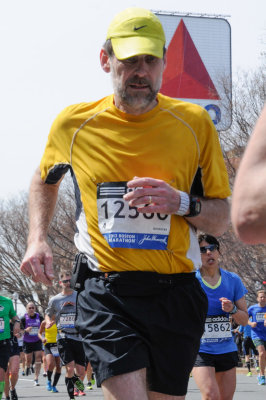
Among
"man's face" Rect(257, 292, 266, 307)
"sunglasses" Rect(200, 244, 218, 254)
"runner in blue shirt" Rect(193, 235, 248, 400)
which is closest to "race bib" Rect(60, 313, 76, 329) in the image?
"man's face" Rect(257, 292, 266, 307)

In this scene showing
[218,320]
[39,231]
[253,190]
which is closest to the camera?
[253,190]

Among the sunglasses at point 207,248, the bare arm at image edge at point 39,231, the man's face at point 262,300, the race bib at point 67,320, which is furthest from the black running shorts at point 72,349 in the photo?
the bare arm at image edge at point 39,231

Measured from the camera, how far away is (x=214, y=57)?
62.7ft

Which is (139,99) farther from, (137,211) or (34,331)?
(34,331)

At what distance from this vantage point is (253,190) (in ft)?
6.48

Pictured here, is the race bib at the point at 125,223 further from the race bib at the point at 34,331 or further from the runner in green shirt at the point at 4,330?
the race bib at the point at 34,331

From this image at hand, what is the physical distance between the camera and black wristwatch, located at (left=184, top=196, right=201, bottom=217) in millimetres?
4590

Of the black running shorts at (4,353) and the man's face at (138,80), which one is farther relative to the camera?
the black running shorts at (4,353)

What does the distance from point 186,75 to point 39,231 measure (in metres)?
14.1

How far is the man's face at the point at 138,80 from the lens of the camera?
4594mm

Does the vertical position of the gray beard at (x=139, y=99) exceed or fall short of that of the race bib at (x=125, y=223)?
it exceeds it

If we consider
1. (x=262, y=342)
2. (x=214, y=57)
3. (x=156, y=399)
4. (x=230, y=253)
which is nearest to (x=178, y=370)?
(x=156, y=399)

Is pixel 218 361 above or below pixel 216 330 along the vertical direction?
below

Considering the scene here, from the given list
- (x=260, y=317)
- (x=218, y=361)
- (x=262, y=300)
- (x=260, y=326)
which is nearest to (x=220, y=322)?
(x=218, y=361)
